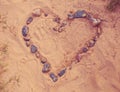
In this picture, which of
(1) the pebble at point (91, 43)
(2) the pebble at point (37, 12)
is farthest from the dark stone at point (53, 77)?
(2) the pebble at point (37, 12)

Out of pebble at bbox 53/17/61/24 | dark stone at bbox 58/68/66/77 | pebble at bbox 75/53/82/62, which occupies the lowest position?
dark stone at bbox 58/68/66/77

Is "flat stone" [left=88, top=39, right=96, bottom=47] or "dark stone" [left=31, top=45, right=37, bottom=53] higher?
"flat stone" [left=88, top=39, right=96, bottom=47]

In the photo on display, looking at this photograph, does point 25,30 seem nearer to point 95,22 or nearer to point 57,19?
point 57,19

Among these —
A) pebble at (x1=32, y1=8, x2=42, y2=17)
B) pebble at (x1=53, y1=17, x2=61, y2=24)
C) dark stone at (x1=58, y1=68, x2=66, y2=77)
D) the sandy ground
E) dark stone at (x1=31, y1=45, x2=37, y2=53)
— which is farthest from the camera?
pebble at (x1=32, y1=8, x2=42, y2=17)

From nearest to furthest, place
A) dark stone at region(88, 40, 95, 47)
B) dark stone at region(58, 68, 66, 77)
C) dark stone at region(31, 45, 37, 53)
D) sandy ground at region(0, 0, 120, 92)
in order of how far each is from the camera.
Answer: sandy ground at region(0, 0, 120, 92)
dark stone at region(58, 68, 66, 77)
dark stone at region(88, 40, 95, 47)
dark stone at region(31, 45, 37, 53)

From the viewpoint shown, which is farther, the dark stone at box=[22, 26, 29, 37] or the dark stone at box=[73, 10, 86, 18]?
the dark stone at box=[22, 26, 29, 37]

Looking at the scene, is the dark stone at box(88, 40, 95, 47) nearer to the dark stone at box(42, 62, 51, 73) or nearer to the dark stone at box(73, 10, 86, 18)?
the dark stone at box(73, 10, 86, 18)

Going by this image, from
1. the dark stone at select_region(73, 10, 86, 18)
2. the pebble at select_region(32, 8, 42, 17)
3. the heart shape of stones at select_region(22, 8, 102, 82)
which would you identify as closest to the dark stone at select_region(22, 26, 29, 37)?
the heart shape of stones at select_region(22, 8, 102, 82)

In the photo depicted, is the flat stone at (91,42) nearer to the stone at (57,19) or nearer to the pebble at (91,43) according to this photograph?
the pebble at (91,43)

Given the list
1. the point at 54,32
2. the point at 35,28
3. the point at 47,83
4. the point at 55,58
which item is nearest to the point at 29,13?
the point at 35,28

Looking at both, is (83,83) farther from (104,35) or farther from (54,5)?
(54,5)
